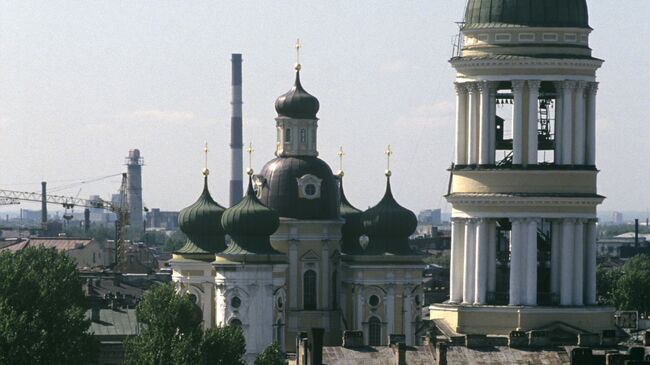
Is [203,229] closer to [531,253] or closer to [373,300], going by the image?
[373,300]

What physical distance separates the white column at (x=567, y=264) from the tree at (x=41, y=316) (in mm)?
21307

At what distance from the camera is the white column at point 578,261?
11431 centimetres

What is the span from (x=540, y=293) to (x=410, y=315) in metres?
31.5

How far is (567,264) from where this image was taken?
376 ft

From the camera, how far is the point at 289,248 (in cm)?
14862

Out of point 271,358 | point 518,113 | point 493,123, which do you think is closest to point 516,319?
point 493,123

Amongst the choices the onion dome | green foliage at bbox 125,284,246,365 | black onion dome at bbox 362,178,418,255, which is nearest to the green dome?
green foliage at bbox 125,284,246,365

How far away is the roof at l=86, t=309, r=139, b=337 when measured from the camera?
148m

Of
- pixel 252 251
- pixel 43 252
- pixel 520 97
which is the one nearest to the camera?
pixel 520 97

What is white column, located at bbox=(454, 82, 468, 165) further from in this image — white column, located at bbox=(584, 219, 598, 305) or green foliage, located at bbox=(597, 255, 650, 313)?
green foliage, located at bbox=(597, 255, 650, 313)

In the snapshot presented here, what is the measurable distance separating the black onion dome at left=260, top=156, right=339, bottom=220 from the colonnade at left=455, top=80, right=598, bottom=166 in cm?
3495

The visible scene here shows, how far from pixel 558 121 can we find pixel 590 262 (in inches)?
235

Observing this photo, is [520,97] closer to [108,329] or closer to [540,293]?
[540,293]

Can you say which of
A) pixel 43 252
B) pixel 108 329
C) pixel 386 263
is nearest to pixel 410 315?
pixel 386 263
